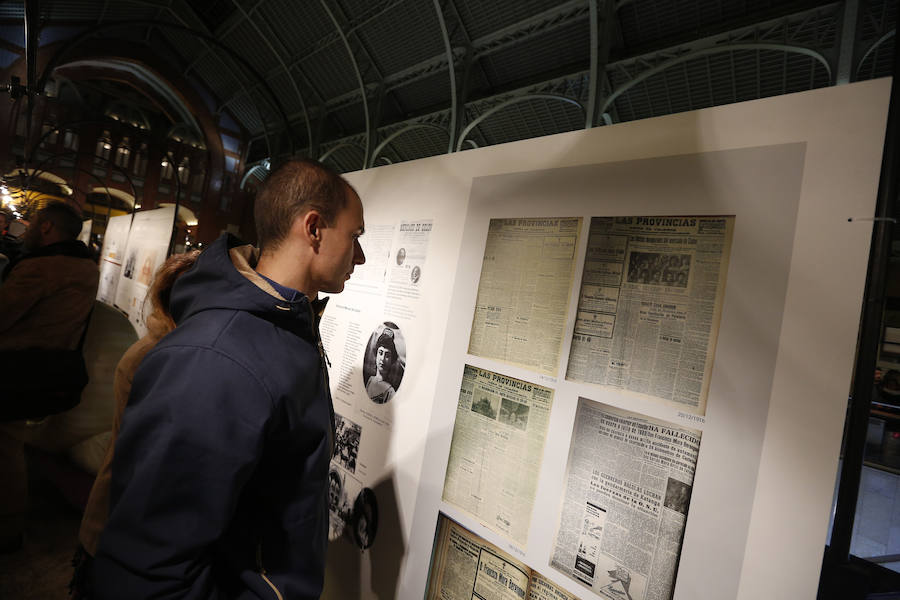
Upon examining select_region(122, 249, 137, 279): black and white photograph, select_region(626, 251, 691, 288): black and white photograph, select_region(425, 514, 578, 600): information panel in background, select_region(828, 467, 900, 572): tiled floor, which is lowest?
select_region(828, 467, 900, 572): tiled floor

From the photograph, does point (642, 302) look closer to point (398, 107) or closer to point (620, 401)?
point (620, 401)

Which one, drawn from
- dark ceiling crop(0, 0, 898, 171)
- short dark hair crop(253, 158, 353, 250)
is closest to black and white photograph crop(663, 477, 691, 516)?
short dark hair crop(253, 158, 353, 250)

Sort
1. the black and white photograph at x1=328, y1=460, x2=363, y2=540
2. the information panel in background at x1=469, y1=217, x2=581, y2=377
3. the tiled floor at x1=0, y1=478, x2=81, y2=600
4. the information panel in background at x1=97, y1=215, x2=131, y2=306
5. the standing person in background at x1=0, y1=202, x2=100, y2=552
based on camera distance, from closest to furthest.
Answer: the information panel in background at x1=469, y1=217, x2=581, y2=377
the black and white photograph at x1=328, y1=460, x2=363, y2=540
the tiled floor at x1=0, y1=478, x2=81, y2=600
the standing person in background at x1=0, y1=202, x2=100, y2=552
the information panel in background at x1=97, y1=215, x2=131, y2=306

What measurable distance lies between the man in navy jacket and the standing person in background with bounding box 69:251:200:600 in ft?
0.99

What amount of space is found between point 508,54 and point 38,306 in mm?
5588

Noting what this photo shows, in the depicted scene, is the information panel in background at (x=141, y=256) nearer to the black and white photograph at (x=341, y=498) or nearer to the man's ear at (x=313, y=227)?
the black and white photograph at (x=341, y=498)

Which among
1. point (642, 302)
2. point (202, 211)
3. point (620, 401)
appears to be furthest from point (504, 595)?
point (202, 211)

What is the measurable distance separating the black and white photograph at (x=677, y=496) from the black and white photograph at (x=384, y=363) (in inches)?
47.3

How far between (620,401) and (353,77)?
754 centimetres

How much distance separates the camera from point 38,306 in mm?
2537

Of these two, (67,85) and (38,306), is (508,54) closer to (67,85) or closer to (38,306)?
(38,306)

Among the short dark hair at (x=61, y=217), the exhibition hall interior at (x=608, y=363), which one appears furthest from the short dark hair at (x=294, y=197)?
the short dark hair at (x=61, y=217)

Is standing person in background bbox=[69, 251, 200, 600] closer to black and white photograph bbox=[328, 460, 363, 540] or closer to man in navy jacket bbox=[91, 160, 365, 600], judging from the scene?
man in navy jacket bbox=[91, 160, 365, 600]

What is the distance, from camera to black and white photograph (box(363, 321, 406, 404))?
193 centimetres
